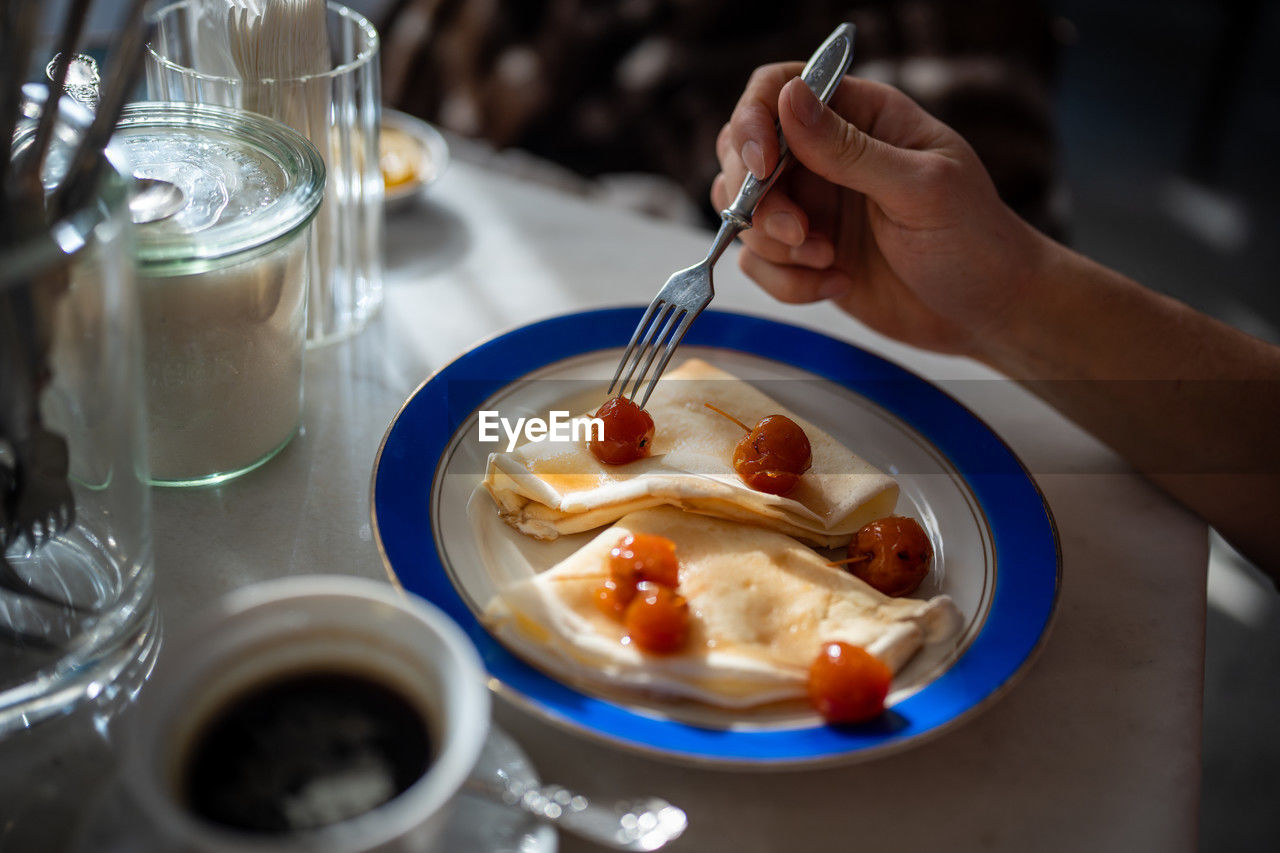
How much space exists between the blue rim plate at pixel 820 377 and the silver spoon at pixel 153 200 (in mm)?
224

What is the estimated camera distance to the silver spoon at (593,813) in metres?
0.58

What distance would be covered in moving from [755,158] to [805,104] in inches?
2.9

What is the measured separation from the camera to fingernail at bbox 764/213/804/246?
1052mm

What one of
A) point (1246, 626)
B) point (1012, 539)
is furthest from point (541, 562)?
point (1246, 626)

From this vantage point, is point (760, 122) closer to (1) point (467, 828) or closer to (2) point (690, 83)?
(1) point (467, 828)

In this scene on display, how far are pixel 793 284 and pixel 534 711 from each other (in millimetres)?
647

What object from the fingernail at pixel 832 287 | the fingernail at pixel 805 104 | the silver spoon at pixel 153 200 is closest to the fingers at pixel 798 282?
the fingernail at pixel 832 287

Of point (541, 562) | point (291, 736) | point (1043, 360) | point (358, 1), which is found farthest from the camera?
point (358, 1)

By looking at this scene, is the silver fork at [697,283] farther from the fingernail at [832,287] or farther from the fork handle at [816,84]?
the fingernail at [832,287]

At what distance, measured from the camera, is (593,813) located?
598 mm

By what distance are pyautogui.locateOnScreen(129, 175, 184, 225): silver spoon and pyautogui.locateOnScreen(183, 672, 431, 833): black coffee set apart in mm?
349

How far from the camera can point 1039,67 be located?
2.23 meters

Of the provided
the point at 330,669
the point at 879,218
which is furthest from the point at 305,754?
the point at 879,218

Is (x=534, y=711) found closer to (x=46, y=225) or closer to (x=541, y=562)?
(x=541, y=562)
